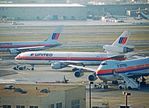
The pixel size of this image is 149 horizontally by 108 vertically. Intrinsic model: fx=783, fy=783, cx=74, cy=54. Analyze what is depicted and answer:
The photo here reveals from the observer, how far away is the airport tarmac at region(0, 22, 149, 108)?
2544 inches

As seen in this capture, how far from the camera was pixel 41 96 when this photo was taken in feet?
162

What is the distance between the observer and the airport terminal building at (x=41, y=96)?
4922 cm

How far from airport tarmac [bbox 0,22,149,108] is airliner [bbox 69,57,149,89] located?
62.4 inches

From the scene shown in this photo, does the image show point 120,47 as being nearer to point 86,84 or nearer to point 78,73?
point 78,73

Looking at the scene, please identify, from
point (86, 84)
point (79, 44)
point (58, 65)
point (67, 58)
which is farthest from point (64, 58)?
point (79, 44)

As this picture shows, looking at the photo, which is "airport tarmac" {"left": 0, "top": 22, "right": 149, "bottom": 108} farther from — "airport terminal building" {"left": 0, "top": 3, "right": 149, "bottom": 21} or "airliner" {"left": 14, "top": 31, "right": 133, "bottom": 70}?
"airport terminal building" {"left": 0, "top": 3, "right": 149, "bottom": 21}

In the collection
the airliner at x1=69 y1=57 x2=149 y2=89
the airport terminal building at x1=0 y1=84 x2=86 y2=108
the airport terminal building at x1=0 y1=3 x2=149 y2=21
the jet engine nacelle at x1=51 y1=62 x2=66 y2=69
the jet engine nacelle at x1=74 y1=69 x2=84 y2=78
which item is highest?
the airport terminal building at x1=0 y1=84 x2=86 y2=108

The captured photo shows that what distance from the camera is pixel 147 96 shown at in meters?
65.4

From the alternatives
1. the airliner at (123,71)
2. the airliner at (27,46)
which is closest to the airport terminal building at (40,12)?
the airliner at (27,46)

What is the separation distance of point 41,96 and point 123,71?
23134mm

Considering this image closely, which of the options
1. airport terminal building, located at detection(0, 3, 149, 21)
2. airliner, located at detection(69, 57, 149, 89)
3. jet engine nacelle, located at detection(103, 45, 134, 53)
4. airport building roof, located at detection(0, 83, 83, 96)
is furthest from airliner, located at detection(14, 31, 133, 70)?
airport terminal building, located at detection(0, 3, 149, 21)

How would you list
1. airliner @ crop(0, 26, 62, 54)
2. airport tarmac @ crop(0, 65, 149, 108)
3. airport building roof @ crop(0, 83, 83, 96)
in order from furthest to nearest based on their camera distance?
airliner @ crop(0, 26, 62, 54) → airport tarmac @ crop(0, 65, 149, 108) → airport building roof @ crop(0, 83, 83, 96)

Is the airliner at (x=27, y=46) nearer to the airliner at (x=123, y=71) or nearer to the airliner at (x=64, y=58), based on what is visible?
the airliner at (x=64, y=58)

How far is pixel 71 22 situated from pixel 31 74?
9653cm
